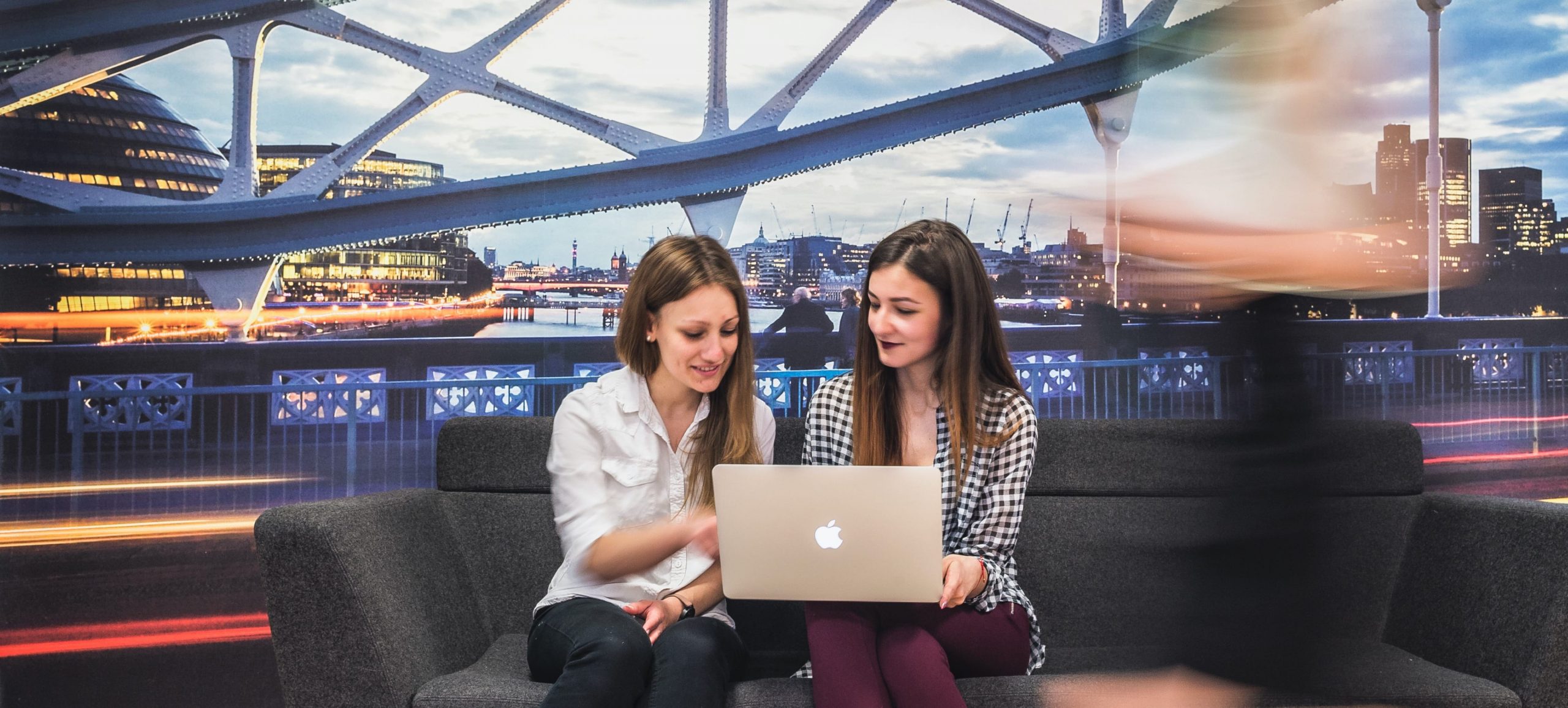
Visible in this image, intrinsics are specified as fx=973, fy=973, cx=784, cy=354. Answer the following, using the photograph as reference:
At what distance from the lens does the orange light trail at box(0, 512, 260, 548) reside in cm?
340

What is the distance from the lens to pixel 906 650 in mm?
1336

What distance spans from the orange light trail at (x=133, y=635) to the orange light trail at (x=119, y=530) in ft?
1.80

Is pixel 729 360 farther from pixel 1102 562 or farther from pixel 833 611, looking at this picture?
pixel 1102 562

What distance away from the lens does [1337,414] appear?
0.78 metres

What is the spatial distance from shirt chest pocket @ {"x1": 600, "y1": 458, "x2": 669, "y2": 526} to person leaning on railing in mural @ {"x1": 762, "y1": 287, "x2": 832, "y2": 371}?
2293 mm

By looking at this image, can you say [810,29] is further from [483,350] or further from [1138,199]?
[1138,199]

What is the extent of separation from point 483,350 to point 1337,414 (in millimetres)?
3467

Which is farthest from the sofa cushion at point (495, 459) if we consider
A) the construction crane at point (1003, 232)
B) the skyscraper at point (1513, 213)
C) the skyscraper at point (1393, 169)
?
the skyscraper at point (1513, 213)

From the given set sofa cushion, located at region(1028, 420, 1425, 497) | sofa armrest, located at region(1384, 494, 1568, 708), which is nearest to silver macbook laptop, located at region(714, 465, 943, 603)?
sofa cushion, located at region(1028, 420, 1425, 497)

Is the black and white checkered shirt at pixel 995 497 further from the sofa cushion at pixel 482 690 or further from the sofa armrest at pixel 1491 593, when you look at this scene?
the sofa armrest at pixel 1491 593

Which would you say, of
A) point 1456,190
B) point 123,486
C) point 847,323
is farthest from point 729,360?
point 1456,190

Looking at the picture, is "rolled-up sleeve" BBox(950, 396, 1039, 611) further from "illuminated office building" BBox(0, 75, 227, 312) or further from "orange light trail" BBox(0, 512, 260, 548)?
"illuminated office building" BBox(0, 75, 227, 312)

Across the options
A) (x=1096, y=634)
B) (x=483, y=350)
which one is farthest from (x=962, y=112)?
(x=1096, y=634)

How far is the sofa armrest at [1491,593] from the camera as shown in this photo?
1.45 meters
